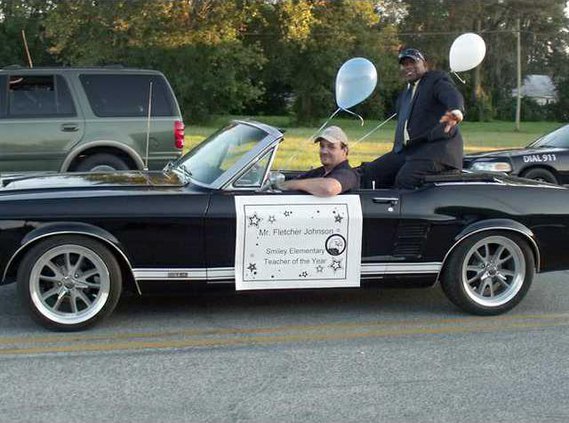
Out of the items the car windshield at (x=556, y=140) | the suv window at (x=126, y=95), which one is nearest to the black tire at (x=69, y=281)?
the suv window at (x=126, y=95)

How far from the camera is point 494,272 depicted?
540cm

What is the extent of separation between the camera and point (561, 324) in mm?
5277

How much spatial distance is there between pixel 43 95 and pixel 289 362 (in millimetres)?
6569

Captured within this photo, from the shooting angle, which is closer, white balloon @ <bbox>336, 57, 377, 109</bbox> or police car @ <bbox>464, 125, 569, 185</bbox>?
white balloon @ <bbox>336, 57, 377, 109</bbox>

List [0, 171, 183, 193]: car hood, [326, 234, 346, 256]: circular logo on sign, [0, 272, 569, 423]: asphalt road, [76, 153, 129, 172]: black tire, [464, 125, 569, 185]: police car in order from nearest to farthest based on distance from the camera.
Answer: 1. [0, 272, 569, 423]: asphalt road
2. [326, 234, 346, 256]: circular logo on sign
3. [0, 171, 183, 193]: car hood
4. [76, 153, 129, 172]: black tire
5. [464, 125, 569, 185]: police car

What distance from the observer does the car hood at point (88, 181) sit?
508cm

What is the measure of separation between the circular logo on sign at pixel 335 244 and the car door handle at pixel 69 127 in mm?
5578

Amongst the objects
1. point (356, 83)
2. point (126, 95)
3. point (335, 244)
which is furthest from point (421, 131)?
point (126, 95)

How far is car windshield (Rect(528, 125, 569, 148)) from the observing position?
11.6 m

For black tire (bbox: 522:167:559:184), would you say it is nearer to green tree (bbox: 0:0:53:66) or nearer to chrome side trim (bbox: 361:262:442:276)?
chrome side trim (bbox: 361:262:442:276)

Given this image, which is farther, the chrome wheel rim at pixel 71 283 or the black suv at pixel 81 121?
the black suv at pixel 81 121

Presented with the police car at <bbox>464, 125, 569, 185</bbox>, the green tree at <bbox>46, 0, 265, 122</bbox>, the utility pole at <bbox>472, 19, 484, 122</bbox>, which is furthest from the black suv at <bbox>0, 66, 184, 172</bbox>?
the utility pole at <bbox>472, 19, 484, 122</bbox>

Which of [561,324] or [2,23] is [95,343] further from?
[2,23]

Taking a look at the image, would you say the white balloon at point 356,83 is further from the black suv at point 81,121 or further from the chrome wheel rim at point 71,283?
the chrome wheel rim at point 71,283
